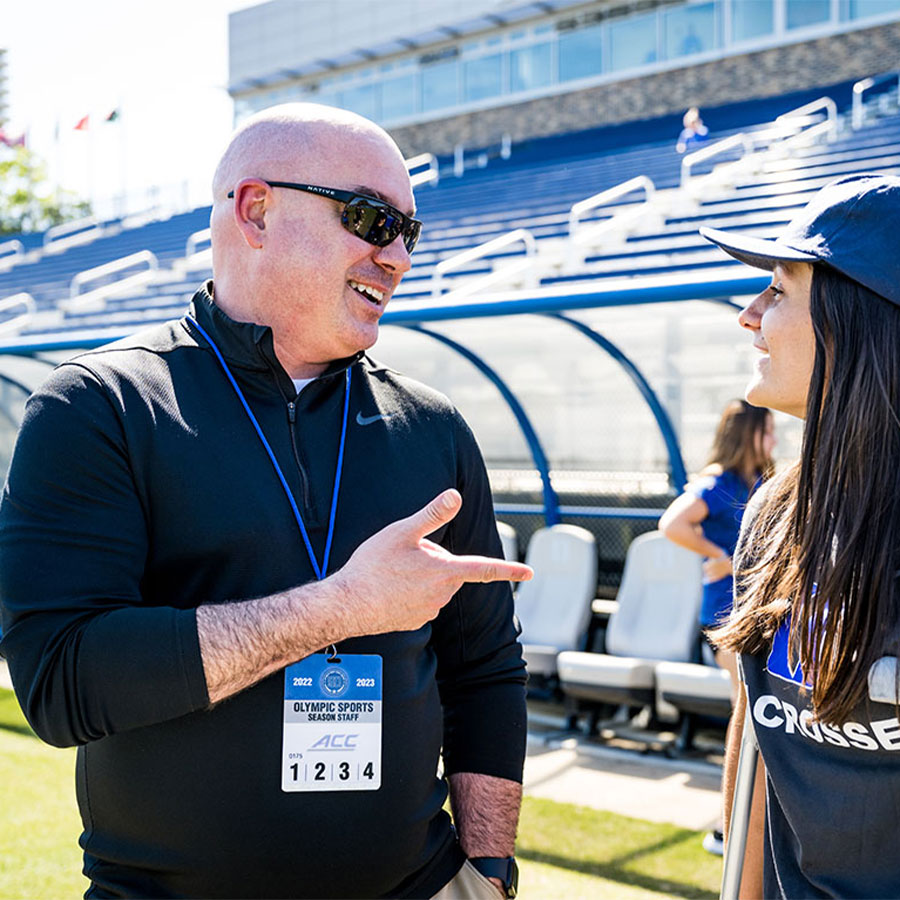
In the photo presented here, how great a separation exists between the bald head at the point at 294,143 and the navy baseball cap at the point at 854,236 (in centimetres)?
78

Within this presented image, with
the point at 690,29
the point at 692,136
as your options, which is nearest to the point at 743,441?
the point at 692,136

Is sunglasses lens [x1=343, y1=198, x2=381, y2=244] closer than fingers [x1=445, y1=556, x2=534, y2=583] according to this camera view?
No

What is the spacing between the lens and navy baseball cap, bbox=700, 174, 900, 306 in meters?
1.76

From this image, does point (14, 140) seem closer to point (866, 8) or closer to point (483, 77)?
point (483, 77)

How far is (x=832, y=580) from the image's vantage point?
1711 mm

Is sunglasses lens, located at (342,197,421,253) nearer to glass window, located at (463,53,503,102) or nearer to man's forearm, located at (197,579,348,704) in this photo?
man's forearm, located at (197,579,348,704)

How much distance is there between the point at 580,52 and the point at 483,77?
2.46 meters

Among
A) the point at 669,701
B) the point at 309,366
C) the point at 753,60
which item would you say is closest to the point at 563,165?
the point at 753,60

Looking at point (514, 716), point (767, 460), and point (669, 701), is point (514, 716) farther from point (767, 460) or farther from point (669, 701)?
point (669, 701)

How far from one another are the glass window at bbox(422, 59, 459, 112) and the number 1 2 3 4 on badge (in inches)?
914

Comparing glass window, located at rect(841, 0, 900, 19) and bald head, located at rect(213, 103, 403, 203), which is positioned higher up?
glass window, located at rect(841, 0, 900, 19)

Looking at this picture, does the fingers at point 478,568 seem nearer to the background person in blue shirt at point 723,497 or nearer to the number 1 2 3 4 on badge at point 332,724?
the number 1 2 3 4 on badge at point 332,724

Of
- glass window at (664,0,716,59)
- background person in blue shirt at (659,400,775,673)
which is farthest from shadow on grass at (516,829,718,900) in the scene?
glass window at (664,0,716,59)

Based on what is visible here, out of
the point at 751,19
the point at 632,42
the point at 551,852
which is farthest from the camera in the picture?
the point at 632,42
